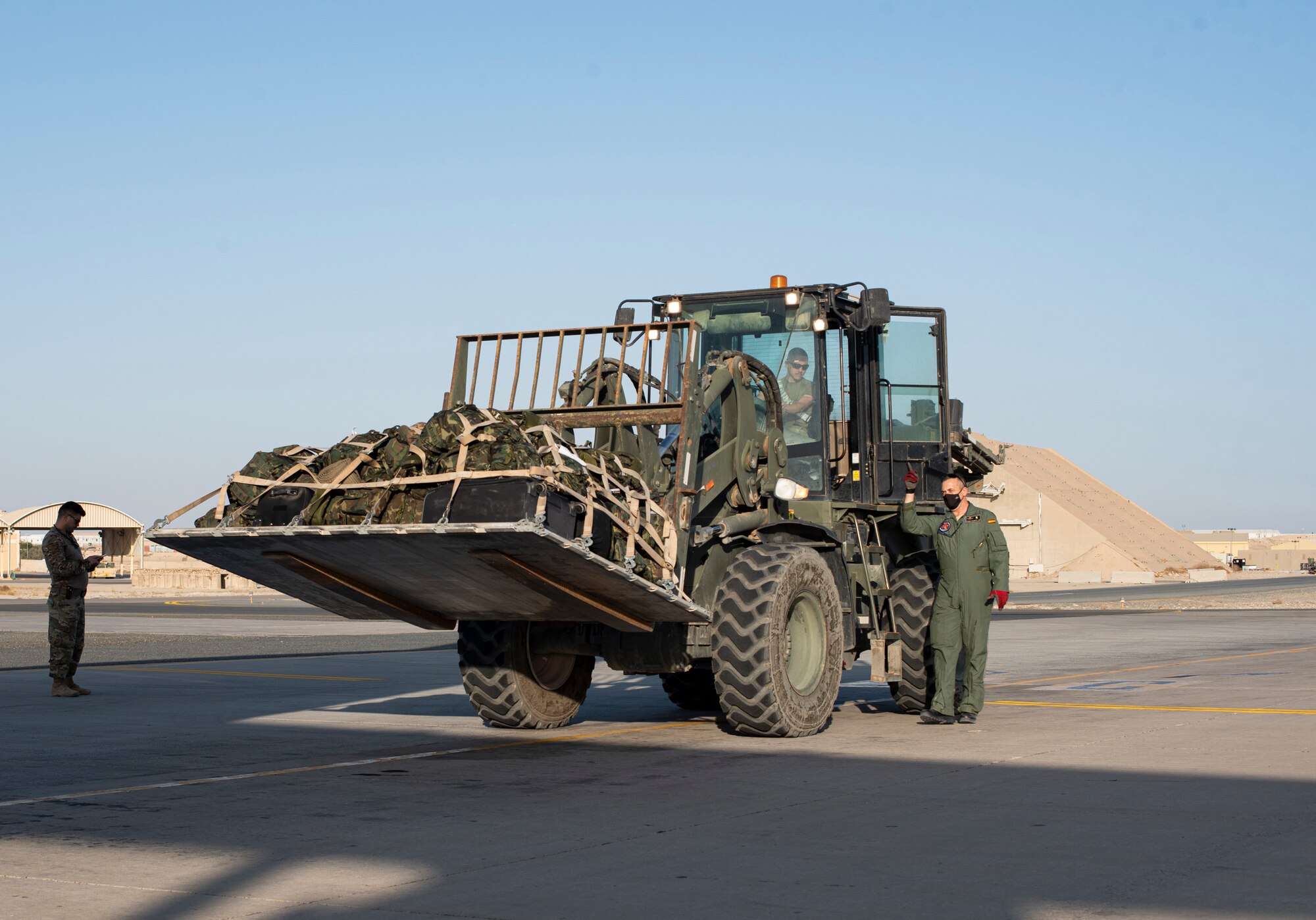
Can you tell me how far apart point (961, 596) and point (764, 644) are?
2.31 metres

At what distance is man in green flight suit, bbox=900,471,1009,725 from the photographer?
1215 cm

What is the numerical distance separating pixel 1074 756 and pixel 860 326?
13.6 feet

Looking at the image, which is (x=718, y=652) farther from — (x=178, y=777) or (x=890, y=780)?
(x=178, y=777)

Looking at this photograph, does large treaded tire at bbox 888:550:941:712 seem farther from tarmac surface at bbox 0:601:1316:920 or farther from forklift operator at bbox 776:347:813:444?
forklift operator at bbox 776:347:813:444

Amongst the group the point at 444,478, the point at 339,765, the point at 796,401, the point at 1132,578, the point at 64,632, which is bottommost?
the point at 339,765

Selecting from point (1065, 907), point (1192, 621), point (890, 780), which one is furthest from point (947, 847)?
point (1192, 621)

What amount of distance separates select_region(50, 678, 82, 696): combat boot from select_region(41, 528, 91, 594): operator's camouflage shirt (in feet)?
3.11

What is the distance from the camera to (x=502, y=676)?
1186 cm

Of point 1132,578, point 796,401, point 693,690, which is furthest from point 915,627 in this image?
point 1132,578

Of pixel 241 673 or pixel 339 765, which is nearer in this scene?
pixel 339 765

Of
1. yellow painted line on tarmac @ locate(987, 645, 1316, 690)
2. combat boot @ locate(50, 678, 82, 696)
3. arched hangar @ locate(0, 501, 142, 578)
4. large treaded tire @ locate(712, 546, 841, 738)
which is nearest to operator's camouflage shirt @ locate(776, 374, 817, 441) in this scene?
large treaded tire @ locate(712, 546, 841, 738)

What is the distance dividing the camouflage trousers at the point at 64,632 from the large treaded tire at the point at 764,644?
794 cm

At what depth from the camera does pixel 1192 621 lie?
34281 millimetres

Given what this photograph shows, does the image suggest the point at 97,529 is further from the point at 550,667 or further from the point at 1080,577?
the point at 550,667
